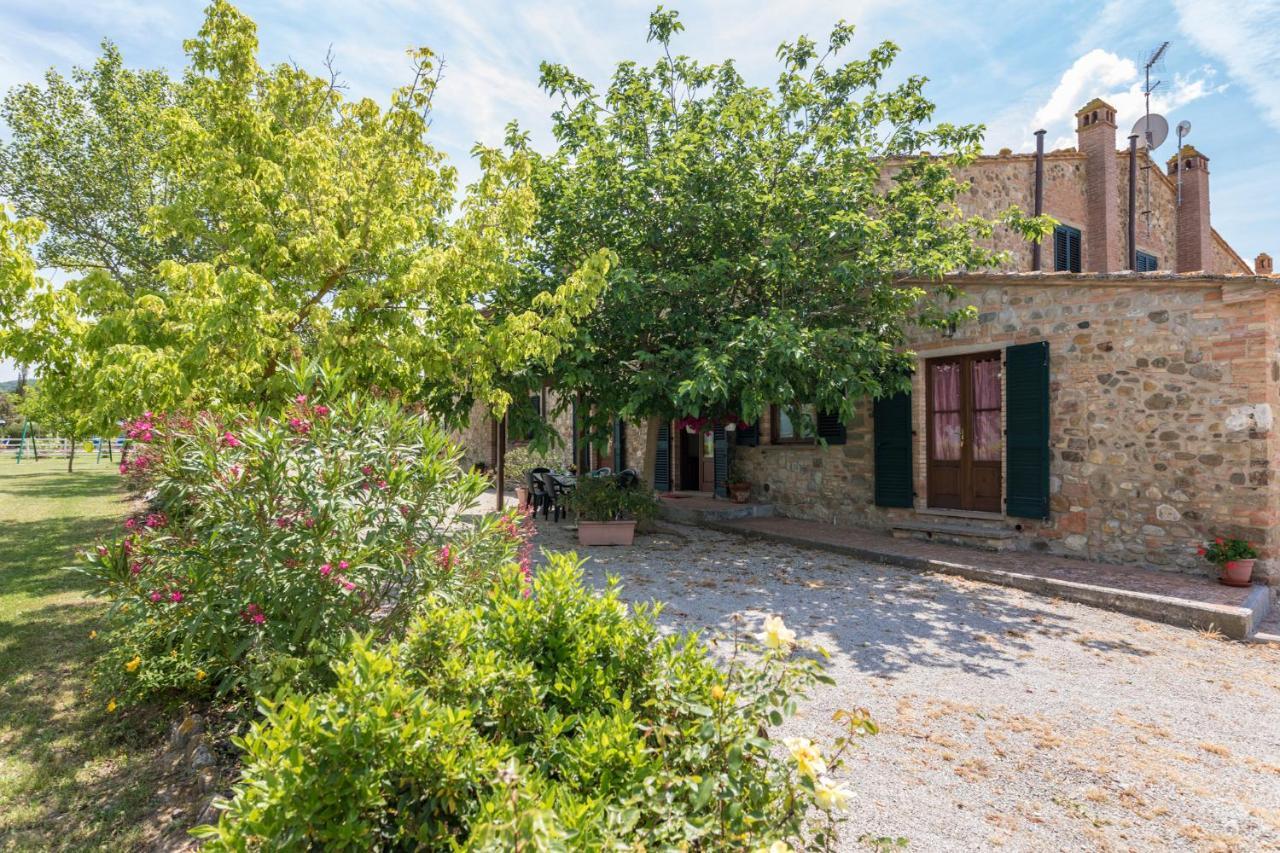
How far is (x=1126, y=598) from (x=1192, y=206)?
14834 mm

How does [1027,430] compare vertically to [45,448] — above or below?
above

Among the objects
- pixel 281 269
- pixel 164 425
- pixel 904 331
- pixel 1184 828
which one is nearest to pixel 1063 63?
pixel 904 331

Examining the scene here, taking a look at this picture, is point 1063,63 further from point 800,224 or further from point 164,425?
point 164,425

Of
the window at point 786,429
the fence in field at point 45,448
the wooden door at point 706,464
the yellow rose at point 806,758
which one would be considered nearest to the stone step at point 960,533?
the window at point 786,429

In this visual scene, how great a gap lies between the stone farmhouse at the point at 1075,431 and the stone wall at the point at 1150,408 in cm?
1

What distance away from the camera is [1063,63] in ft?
27.8

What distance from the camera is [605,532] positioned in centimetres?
909

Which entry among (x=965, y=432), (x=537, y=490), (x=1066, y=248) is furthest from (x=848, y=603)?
(x=1066, y=248)

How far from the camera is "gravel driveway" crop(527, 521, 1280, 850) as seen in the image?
2695 millimetres

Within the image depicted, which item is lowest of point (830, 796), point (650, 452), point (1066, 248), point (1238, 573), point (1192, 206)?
point (1238, 573)

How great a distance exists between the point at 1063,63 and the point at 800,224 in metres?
4.42

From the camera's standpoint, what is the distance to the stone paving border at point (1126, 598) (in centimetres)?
525

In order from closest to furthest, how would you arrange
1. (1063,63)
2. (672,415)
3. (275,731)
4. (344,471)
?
(275,731) < (344,471) < (1063,63) < (672,415)

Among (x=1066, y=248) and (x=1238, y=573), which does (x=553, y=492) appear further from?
(x=1066, y=248)
